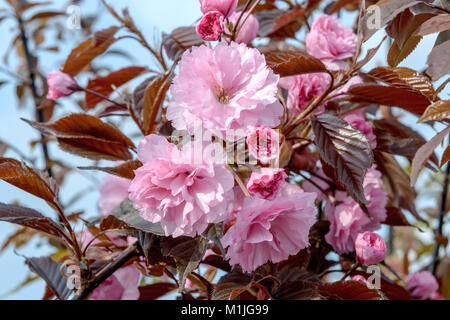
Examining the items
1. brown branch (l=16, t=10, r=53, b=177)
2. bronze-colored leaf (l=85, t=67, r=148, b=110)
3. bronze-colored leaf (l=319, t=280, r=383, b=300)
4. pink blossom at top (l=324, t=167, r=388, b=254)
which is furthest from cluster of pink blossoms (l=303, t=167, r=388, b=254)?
brown branch (l=16, t=10, r=53, b=177)

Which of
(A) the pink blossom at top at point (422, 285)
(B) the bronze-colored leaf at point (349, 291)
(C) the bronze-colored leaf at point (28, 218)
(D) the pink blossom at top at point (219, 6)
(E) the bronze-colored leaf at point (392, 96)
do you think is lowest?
(A) the pink blossom at top at point (422, 285)

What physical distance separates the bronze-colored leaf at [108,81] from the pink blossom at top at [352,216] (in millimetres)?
458

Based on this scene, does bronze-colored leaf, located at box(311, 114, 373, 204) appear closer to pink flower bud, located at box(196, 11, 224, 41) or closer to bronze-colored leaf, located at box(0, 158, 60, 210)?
pink flower bud, located at box(196, 11, 224, 41)

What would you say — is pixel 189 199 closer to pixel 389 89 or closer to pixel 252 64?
pixel 252 64

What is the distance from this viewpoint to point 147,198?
61cm

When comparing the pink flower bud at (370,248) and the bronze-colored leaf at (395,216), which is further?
the bronze-colored leaf at (395,216)

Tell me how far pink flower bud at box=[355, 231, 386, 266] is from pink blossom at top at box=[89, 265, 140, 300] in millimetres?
352

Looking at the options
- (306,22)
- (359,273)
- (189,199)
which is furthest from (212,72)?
(306,22)

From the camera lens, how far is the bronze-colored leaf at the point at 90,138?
81 centimetres

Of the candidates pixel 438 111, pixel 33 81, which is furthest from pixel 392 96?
pixel 33 81

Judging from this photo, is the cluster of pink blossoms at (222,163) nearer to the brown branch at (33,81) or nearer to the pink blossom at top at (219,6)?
the pink blossom at top at (219,6)


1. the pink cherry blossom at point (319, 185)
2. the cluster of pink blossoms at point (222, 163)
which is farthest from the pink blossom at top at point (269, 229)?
the pink cherry blossom at point (319, 185)

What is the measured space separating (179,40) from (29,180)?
0.40 m
